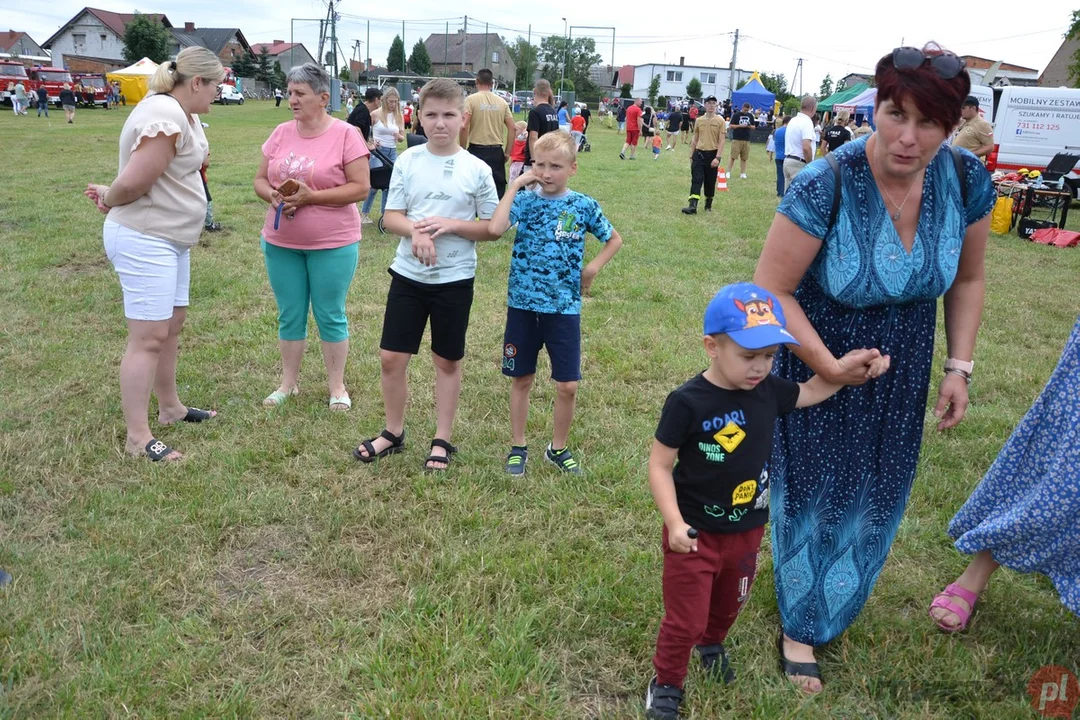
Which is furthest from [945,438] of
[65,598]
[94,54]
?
[94,54]

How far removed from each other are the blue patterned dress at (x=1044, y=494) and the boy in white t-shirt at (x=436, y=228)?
2349mm

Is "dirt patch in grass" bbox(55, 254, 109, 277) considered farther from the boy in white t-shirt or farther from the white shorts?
the boy in white t-shirt

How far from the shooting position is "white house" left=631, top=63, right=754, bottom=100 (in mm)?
94500

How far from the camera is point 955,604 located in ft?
9.54

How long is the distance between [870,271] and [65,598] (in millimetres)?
2978

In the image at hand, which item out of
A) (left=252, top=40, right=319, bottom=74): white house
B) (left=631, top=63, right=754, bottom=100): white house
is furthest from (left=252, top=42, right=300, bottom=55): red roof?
(left=631, top=63, right=754, bottom=100): white house

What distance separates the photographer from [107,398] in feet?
15.3

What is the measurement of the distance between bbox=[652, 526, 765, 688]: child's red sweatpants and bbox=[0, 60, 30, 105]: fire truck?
43.0m

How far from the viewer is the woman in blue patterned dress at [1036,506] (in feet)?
8.18

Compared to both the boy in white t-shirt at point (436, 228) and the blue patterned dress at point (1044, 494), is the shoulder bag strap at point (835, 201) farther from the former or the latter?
the boy in white t-shirt at point (436, 228)

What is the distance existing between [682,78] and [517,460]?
101 metres

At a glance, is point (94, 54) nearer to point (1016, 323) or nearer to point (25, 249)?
point (25, 249)

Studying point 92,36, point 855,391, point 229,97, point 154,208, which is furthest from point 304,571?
point 92,36

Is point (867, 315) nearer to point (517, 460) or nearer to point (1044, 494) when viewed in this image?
point (1044, 494)
